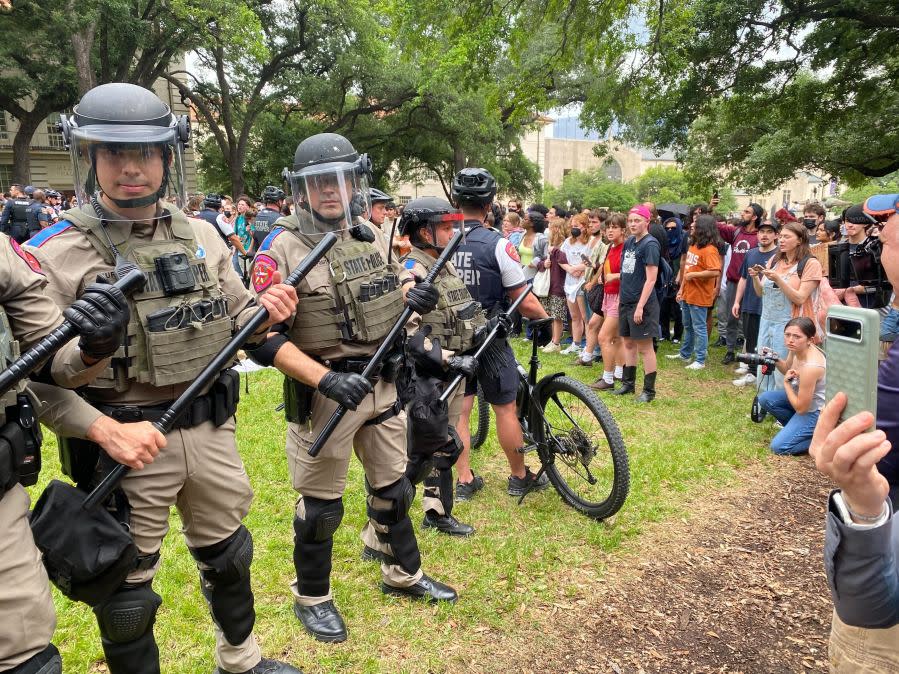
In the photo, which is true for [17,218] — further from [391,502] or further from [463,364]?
[391,502]

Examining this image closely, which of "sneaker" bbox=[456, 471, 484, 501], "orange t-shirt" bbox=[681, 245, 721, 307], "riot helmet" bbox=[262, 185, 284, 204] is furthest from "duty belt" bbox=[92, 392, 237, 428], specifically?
"riot helmet" bbox=[262, 185, 284, 204]

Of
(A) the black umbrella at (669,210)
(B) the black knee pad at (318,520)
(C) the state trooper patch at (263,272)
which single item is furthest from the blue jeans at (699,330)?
(C) the state trooper patch at (263,272)

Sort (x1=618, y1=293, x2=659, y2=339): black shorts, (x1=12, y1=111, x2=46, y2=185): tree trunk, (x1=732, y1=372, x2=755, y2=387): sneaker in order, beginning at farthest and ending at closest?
(x1=12, y1=111, x2=46, y2=185): tree trunk < (x1=732, y1=372, x2=755, y2=387): sneaker < (x1=618, y1=293, x2=659, y2=339): black shorts

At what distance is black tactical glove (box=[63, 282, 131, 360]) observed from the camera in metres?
1.71

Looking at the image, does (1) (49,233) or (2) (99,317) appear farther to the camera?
(1) (49,233)

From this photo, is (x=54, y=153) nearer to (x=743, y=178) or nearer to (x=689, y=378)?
(x=743, y=178)

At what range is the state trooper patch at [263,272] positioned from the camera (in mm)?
2689

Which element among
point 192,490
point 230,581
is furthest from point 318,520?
point 192,490

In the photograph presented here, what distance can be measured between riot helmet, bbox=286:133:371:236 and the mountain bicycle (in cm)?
169

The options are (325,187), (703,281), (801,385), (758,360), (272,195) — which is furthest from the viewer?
(272,195)

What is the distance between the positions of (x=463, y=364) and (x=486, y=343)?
14.3 inches

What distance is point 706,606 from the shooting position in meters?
Result: 3.26

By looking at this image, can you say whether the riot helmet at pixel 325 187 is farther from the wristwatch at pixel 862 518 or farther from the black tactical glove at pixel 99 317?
the wristwatch at pixel 862 518

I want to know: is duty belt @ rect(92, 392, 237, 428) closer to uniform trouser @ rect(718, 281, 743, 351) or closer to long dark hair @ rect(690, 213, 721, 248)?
long dark hair @ rect(690, 213, 721, 248)
